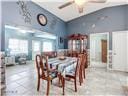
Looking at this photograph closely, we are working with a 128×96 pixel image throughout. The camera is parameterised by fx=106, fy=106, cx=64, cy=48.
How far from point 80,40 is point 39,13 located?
2472mm

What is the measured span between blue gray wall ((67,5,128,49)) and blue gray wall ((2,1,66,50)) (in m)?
0.77

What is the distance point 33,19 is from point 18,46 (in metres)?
4.37

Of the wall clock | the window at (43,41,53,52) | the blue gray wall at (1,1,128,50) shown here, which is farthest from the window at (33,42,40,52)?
the wall clock

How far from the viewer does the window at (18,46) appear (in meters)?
7.08

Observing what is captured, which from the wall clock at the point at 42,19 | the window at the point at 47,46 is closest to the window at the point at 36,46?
the window at the point at 47,46

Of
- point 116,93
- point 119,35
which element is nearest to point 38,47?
point 119,35

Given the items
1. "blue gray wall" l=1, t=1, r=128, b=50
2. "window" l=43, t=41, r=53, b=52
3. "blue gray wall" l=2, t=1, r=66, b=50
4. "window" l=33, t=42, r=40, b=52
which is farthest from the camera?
"window" l=43, t=41, r=53, b=52

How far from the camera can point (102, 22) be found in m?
5.37

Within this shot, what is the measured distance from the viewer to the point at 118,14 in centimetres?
496

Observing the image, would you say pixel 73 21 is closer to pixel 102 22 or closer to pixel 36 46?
pixel 102 22

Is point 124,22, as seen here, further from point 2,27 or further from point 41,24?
point 2,27

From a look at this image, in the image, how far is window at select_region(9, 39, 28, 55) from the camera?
7.08m

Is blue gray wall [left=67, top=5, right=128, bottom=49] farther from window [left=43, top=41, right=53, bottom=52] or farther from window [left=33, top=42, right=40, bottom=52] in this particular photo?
window [left=43, top=41, right=53, bottom=52]

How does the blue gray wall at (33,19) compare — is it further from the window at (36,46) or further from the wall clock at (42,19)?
the window at (36,46)
